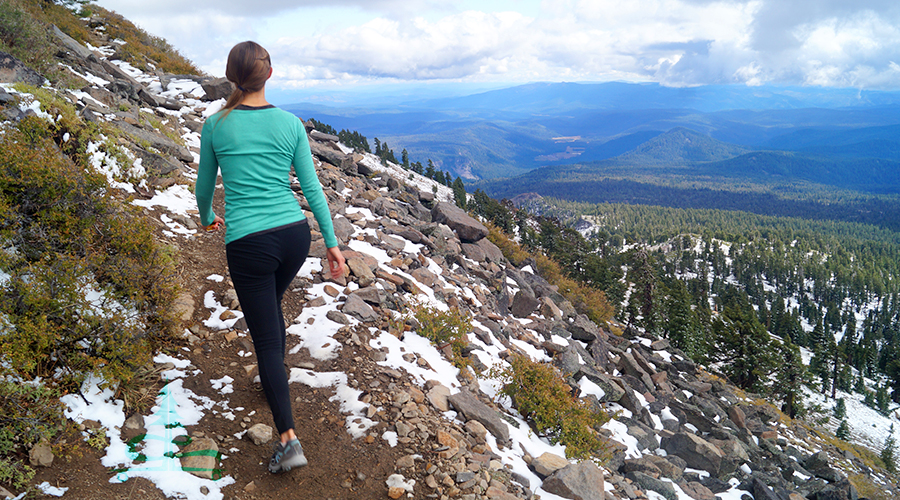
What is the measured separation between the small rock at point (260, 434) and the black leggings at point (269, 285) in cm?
75

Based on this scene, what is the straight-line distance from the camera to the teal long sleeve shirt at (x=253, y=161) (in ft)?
11.0

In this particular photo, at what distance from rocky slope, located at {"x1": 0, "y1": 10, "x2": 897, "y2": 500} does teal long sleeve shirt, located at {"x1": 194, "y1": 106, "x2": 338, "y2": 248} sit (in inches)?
93.3

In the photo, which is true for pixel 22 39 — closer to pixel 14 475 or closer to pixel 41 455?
pixel 41 455

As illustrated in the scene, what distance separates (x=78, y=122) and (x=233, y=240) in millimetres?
7868

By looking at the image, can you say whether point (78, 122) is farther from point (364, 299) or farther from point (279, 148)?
point (279, 148)

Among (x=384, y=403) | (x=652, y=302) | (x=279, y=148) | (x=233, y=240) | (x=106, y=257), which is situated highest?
(x=279, y=148)

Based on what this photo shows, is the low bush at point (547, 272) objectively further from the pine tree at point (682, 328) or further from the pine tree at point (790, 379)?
the pine tree at point (790, 379)

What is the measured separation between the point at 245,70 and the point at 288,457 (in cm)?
329

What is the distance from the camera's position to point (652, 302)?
191 ft

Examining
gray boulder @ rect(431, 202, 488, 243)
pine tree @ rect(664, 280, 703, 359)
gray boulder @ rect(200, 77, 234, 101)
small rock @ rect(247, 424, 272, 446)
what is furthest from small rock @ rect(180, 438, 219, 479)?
pine tree @ rect(664, 280, 703, 359)

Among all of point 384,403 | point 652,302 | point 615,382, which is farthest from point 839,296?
point 384,403

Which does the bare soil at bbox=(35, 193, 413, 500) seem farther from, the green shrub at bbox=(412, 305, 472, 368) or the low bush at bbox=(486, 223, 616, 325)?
the low bush at bbox=(486, 223, 616, 325)

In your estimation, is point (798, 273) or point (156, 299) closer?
point (156, 299)

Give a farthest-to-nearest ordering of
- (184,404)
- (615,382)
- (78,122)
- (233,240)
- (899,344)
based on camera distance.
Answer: (899,344) → (615,382) → (78,122) → (184,404) → (233,240)
